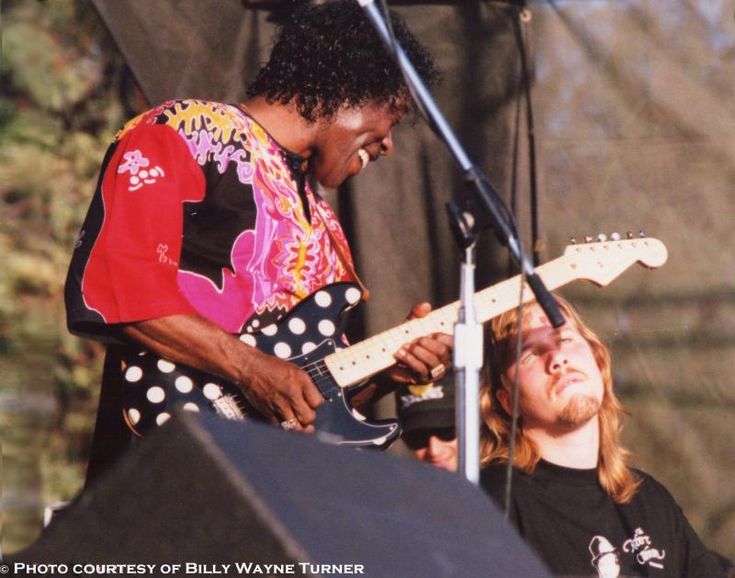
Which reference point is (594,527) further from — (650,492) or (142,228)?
(142,228)

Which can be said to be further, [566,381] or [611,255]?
[611,255]

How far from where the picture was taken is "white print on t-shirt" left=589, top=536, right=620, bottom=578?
10.9ft

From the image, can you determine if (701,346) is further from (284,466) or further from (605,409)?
(284,466)

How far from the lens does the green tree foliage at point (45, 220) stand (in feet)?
7.34

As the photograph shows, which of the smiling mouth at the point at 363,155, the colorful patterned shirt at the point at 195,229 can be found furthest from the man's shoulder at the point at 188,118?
the smiling mouth at the point at 363,155

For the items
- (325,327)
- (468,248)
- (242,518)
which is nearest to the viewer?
(242,518)

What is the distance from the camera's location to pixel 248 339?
3.26 m

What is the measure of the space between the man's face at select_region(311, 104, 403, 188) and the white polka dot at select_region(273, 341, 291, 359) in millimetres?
550

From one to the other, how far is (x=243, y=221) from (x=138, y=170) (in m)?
0.31

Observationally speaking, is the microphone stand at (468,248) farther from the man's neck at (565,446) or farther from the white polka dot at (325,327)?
the man's neck at (565,446)

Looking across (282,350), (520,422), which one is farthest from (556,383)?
(282,350)

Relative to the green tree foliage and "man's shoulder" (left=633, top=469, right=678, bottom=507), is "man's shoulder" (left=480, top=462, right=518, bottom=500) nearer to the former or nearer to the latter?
"man's shoulder" (left=633, top=469, right=678, bottom=507)

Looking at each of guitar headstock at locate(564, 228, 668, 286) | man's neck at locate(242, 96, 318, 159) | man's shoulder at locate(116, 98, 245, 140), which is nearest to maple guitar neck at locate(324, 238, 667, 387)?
guitar headstock at locate(564, 228, 668, 286)

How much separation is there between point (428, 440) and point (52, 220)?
4.94 feet
